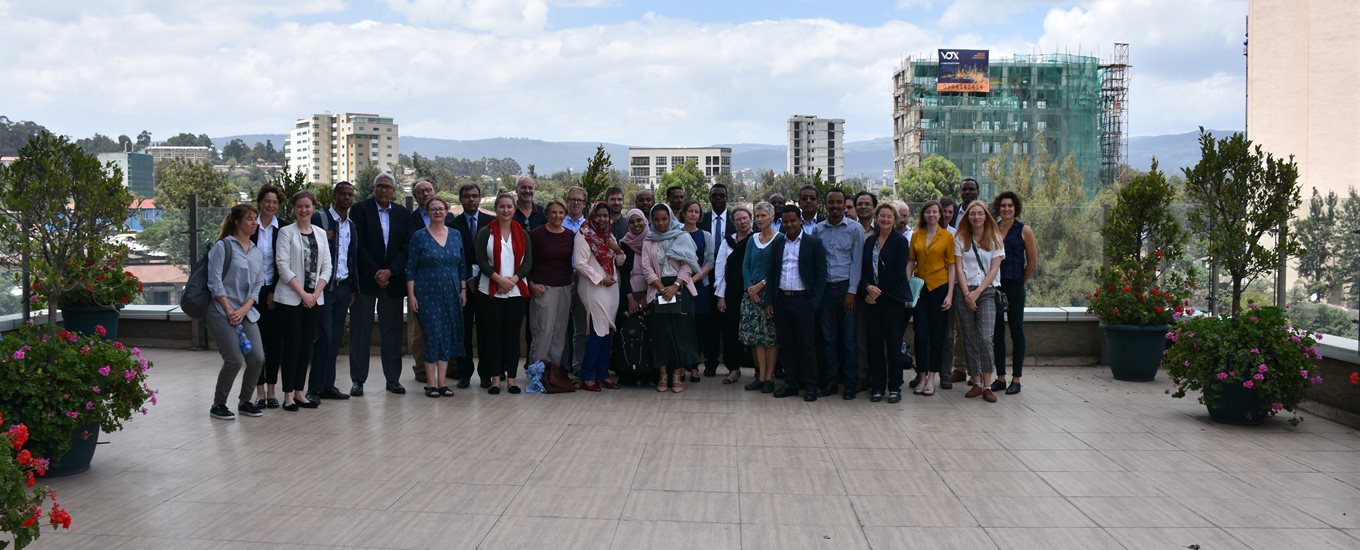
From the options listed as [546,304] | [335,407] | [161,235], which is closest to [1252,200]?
[546,304]

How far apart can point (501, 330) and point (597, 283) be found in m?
0.91

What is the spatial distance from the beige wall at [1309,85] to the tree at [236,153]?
155 metres

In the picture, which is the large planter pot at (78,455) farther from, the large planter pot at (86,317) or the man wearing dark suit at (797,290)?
the large planter pot at (86,317)

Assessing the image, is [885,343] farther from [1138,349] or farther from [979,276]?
[1138,349]

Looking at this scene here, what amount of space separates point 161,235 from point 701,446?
8407mm

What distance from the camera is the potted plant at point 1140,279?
9.71 meters

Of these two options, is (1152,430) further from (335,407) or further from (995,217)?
(335,407)

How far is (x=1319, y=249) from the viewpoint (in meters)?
9.90

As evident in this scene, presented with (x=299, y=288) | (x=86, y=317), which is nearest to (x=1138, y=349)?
(x=299, y=288)

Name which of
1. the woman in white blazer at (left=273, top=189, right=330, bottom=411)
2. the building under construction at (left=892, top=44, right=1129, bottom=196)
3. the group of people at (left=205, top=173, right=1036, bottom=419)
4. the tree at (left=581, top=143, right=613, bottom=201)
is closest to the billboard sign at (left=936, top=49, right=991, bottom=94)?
the building under construction at (left=892, top=44, right=1129, bottom=196)

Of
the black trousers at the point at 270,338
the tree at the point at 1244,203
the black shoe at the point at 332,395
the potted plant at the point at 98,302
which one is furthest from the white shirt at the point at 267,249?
the tree at the point at 1244,203

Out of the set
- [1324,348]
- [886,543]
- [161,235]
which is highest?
[161,235]

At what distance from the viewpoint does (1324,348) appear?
800 cm

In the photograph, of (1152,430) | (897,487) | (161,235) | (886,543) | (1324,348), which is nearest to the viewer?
(886,543)
